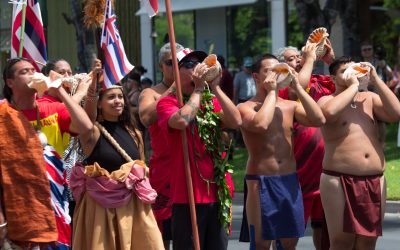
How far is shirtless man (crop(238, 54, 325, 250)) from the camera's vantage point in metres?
7.86

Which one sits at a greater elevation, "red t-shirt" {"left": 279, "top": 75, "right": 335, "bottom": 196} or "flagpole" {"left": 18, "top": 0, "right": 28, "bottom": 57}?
"flagpole" {"left": 18, "top": 0, "right": 28, "bottom": 57}

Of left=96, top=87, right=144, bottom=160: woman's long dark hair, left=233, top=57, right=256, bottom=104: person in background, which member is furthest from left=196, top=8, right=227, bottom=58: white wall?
left=96, top=87, right=144, bottom=160: woman's long dark hair

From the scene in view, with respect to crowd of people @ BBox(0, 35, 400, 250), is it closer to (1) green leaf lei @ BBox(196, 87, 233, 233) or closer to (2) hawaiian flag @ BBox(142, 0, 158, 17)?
(1) green leaf lei @ BBox(196, 87, 233, 233)

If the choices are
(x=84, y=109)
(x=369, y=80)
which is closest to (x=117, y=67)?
(x=84, y=109)

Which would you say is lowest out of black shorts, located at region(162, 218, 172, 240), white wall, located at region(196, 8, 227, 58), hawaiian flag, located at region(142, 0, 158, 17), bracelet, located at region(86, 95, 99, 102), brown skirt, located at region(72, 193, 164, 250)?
black shorts, located at region(162, 218, 172, 240)

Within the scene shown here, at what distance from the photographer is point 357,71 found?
8.12m

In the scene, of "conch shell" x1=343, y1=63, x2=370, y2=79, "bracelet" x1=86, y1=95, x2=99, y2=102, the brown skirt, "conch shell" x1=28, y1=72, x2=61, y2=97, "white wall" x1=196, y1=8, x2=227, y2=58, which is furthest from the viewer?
"white wall" x1=196, y1=8, x2=227, y2=58

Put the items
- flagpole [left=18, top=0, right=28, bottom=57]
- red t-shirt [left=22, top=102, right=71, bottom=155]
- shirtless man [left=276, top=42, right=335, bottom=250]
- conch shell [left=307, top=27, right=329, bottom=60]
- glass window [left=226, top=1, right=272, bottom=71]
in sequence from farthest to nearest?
glass window [left=226, top=1, right=272, bottom=71]
shirtless man [left=276, top=42, right=335, bottom=250]
conch shell [left=307, top=27, right=329, bottom=60]
flagpole [left=18, top=0, right=28, bottom=57]
red t-shirt [left=22, top=102, right=71, bottom=155]

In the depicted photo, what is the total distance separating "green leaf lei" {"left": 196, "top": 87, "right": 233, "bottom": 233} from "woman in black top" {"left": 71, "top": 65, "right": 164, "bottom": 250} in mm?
554

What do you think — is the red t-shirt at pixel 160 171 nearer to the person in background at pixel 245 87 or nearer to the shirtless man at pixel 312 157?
the shirtless man at pixel 312 157

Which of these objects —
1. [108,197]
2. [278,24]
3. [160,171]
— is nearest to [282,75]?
[160,171]

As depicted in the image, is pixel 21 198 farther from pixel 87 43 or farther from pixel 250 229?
pixel 87 43

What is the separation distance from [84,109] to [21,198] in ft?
4.68

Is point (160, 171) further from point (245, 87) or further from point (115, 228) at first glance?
point (245, 87)
